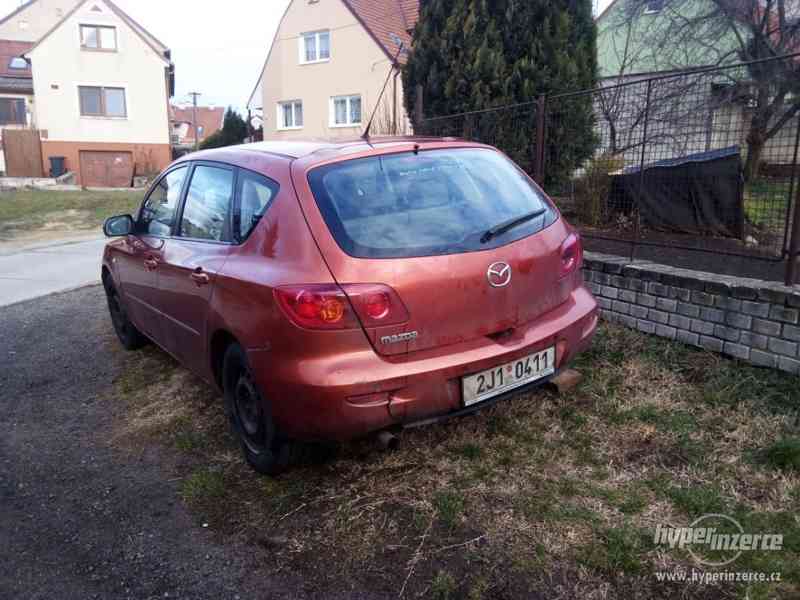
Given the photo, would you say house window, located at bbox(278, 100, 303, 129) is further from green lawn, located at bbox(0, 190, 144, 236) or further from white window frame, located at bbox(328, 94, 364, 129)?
green lawn, located at bbox(0, 190, 144, 236)

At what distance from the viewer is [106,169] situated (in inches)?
1252

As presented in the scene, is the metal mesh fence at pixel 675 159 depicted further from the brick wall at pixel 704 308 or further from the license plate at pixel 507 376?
the license plate at pixel 507 376

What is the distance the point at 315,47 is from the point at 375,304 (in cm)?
2700

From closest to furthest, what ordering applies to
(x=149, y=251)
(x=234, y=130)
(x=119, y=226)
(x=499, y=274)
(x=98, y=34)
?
(x=499, y=274)
(x=149, y=251)
(x=119, y=226)
(x=98, y=34)
(x=234, y=130)

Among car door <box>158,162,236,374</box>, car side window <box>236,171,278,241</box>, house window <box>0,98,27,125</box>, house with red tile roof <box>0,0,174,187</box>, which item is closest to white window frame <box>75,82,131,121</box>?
house with red tile roof <box>0,0,174,187</box>

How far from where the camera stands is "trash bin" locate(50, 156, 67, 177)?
3041 cm

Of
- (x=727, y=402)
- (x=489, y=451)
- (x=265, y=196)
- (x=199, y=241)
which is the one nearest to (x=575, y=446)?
(x=489, y=451)

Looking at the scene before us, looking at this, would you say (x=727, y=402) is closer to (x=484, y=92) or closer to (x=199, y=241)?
(x=199, y=241)

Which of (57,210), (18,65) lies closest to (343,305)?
(57,210)

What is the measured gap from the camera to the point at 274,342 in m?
2.74

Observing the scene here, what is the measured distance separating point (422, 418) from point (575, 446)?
1.00 meters

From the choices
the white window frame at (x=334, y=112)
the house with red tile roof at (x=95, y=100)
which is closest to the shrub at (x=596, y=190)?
the white window frame at (x=334, y=112)

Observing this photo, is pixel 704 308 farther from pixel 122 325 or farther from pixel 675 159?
pixel 122 325

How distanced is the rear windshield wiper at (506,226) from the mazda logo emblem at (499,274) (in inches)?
5.2
